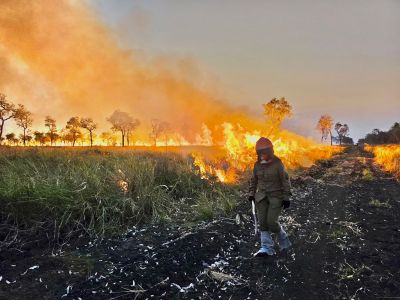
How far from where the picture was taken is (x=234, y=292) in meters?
5.38

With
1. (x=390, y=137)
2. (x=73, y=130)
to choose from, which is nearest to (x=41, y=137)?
(x=73, y=130)

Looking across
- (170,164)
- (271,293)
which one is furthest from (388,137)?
(271,293)

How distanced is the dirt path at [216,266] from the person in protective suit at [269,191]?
19.4 inches

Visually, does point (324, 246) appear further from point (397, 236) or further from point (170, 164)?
point (170, 164)

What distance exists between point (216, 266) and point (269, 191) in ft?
5.36

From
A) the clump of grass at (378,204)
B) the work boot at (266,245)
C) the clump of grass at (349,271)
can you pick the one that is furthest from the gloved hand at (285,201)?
the clump of grass at (378,204)

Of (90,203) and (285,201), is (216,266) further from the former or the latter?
(90,203)

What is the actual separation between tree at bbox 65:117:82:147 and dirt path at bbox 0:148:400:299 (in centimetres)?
7896

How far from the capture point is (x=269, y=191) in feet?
22.3

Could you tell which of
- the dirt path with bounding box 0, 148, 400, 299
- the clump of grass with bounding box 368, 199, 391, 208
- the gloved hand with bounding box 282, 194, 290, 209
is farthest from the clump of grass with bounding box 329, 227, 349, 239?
the clump of grass with bounding box 368, 199, 391, 208

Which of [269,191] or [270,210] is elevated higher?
[269,191]

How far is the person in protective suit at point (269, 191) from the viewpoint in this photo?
22.1 ft

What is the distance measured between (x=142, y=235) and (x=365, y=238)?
4683 mm

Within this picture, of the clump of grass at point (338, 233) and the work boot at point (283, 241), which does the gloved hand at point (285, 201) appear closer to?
the work boot at point (283, 241)
